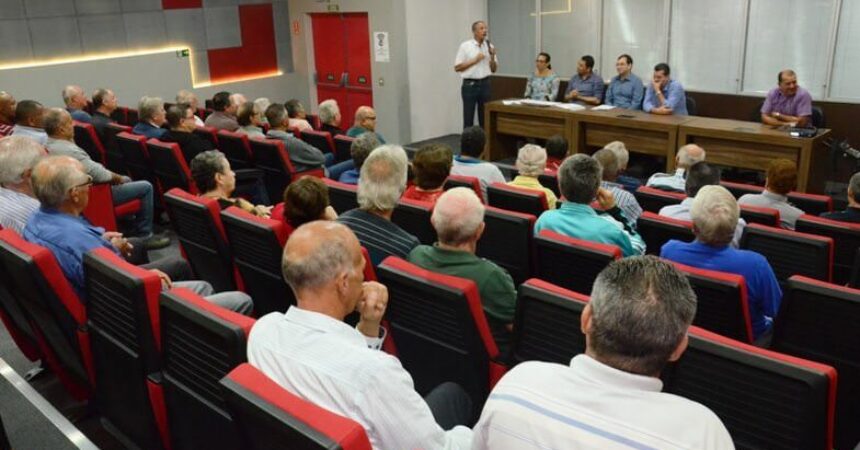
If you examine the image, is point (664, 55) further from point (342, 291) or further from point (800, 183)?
point (342, 291)

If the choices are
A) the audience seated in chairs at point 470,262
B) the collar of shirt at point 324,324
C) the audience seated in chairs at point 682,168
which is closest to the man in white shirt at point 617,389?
the collar of shirt at point 324,324

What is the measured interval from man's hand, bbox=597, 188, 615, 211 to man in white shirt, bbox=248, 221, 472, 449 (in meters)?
1.93

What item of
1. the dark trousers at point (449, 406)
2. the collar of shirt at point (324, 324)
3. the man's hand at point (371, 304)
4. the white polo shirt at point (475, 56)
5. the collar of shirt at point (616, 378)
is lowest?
the dark trousers at point (449, 406)

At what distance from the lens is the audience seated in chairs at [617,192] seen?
3.96 m

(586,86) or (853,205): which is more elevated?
(586,86)

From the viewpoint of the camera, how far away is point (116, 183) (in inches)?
202

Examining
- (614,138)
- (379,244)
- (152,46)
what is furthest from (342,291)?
(152,46)

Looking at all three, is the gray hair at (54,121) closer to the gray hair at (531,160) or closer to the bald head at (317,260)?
the gray hair at (531,160)

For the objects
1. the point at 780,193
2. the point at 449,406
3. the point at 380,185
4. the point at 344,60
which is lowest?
the point at 449,406

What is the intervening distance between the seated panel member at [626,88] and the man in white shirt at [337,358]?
21.2ft

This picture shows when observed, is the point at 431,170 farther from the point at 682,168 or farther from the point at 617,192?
the point at 682,168

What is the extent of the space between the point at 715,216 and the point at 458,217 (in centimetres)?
108

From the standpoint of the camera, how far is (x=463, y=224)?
8.29 ft

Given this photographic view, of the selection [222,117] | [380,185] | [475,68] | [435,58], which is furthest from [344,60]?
[380,185]
